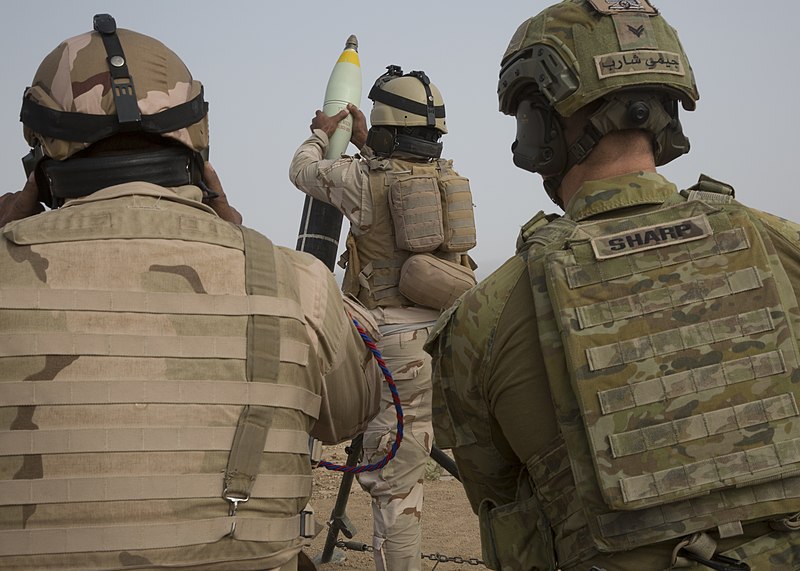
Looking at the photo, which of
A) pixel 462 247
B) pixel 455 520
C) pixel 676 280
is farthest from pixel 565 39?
pixel 455 520

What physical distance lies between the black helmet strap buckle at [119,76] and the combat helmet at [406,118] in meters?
3.73

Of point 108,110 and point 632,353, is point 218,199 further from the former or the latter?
point 632,353

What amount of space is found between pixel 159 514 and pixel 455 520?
653cm

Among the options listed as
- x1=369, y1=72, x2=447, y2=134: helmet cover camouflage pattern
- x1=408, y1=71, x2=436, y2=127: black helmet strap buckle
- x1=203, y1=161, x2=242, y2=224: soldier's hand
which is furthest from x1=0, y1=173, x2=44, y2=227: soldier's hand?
x1=408, y1=71, x2=436, y2=127: black helmet strap buckle

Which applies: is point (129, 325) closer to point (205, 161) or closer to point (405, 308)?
point (205, 161)

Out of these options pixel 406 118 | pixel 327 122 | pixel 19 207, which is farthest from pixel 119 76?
pixel 327 122

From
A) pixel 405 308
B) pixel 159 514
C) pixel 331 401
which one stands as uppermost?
pixel 405 308

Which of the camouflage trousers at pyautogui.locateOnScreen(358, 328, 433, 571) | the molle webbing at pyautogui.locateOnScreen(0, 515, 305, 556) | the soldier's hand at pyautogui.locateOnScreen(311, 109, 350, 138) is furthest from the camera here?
the soldier's hand at pyautogui.locateOnScreen(311, 109, 350, 138)

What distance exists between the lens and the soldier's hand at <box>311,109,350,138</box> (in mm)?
6914

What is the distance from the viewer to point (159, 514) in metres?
2.27

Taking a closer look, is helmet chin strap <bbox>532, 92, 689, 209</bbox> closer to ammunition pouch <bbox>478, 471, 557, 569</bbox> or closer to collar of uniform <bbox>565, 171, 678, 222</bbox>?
collar of uniform <bbox>565, 171, 678, 222</bbox>

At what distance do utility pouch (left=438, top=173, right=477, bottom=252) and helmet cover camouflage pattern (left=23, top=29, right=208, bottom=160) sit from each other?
11.6ft

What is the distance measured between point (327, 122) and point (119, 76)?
4286 millimetres

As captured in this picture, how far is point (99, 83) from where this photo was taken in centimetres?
268
